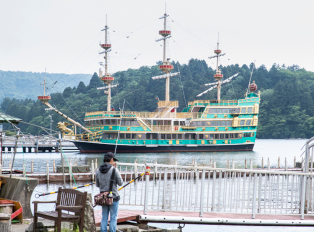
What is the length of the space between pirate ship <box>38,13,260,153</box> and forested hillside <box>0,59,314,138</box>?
39.1 m

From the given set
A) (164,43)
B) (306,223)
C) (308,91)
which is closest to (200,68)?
(308,91)

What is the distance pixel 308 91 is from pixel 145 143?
66964mm

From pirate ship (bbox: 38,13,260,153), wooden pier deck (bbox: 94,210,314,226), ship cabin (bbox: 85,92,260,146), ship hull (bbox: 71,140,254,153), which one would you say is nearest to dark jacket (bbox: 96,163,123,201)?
wooden pier deck (bbox: 94,210,314,226)

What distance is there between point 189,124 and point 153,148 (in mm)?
5467

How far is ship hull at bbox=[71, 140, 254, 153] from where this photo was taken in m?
56.8

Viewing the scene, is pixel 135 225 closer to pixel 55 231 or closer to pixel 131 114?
pixel 55 231

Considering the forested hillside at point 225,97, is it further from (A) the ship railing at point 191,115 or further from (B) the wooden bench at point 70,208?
(B) the wooden bench at point 70,208

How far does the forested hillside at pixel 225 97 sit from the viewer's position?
107 m

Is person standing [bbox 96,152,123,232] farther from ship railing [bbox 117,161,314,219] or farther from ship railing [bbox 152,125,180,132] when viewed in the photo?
ship railing [bbox 152,125,180,132]

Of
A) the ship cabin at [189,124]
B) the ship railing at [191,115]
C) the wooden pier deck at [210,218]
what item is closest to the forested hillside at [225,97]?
the ship cabin at [189,124]

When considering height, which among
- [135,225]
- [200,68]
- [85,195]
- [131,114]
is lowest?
[135,225]

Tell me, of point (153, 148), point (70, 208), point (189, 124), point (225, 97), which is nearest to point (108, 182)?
point (70, 208)

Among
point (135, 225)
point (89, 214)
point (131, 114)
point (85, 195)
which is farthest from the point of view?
point (131, 114)

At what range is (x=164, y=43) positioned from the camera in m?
62.4
